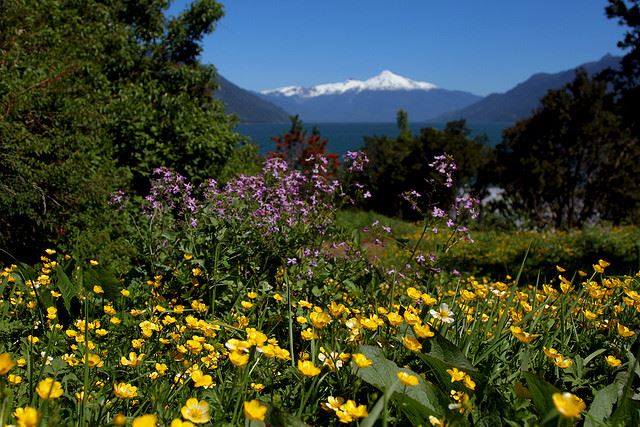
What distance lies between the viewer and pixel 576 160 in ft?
57.3

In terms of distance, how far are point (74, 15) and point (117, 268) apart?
5.61 meters

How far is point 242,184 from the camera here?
345 centimetres

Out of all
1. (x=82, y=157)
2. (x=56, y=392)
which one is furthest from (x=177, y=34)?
(x=56, y=392)

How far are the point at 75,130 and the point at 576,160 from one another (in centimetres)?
1741

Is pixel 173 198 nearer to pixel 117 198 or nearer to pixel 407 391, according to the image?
pixel 117 198

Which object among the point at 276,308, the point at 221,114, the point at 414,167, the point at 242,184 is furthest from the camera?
the point at 414,167

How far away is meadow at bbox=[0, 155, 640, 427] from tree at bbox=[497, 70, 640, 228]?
16235 mm

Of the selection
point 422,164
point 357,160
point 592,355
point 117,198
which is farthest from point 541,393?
point 422,164

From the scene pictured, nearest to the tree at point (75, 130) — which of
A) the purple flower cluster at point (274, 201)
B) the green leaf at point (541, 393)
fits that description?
the purple flower cluster at point (274, 201)

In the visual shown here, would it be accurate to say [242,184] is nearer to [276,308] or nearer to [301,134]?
[276,308]

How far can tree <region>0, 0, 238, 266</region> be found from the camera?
13.7 ft

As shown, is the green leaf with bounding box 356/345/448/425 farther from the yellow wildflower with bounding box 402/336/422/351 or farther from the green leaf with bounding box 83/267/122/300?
the green leaf with bounding box 83/267/122/300

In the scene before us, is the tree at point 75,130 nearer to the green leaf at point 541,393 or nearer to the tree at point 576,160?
the green leaf at point 541,393

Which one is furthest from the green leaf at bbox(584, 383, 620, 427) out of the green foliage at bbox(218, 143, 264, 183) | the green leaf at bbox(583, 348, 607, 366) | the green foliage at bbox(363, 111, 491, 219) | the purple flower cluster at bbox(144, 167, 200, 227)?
the green foliage at bbox(363, 111, 491, 219)
